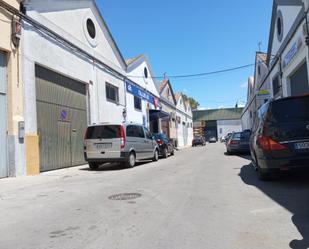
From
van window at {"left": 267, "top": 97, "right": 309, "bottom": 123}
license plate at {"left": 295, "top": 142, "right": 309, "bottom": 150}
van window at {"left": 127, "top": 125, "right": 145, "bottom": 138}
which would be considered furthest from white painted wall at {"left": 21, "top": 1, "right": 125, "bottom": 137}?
license plate at {"left": 295, "top": 142, "right": 309, "bottom": 150}

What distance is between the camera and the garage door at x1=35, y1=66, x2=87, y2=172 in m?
15.7

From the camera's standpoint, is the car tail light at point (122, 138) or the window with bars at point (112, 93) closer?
the car tail light at point (122, 138)

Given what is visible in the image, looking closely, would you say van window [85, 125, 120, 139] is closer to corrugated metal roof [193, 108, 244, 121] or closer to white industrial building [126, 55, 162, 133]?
white industrial building [126, 55, 162, 133]

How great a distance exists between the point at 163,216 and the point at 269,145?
11.6ft

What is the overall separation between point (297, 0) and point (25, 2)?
12.5 m

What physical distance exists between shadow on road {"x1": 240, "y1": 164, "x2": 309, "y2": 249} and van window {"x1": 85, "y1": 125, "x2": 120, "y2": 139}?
6.17 metres

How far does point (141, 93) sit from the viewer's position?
3312 cm

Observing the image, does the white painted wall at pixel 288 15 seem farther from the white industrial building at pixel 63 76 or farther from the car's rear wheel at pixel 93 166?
the car's rear wheel at pixel 93 166

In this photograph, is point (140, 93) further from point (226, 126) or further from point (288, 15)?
point (226, 126)

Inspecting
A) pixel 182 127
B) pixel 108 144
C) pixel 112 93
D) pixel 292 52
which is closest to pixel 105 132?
pixel 108 144

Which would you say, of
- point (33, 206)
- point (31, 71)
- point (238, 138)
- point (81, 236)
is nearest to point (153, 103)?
point (238, 138)

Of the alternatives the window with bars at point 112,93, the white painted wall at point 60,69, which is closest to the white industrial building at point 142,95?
the window with bars at point 112,93

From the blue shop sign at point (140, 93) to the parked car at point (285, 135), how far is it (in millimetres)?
20583

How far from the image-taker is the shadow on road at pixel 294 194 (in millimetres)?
5187
